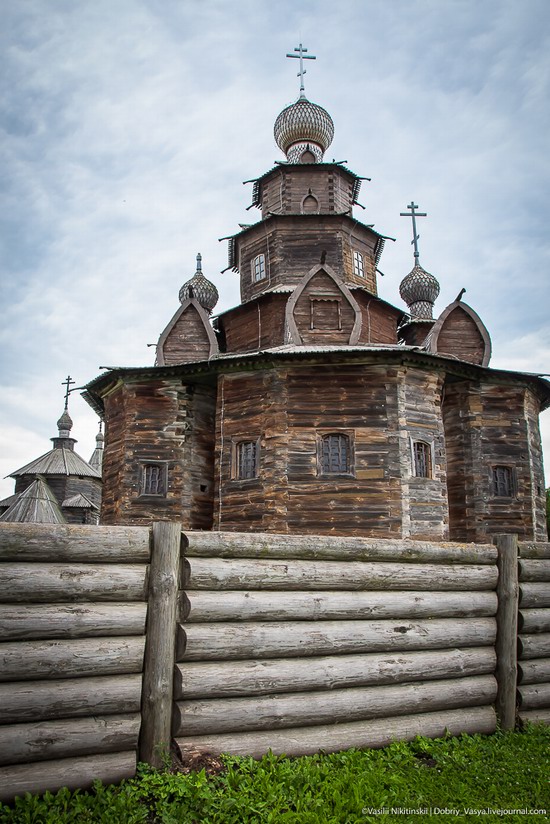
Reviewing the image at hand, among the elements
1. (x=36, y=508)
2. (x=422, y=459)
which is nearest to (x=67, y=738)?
(x=422, y=459)

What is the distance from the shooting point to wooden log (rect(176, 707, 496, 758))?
4125 millimetres

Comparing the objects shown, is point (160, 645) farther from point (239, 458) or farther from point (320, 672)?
point (239, 458)

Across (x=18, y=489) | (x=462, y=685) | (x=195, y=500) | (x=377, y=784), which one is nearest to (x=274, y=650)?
(x=377, y=784)

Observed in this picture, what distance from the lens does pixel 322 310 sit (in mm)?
18859

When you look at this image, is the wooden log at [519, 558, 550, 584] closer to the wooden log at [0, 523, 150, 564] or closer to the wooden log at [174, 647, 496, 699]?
the wooden log at [174, 647, 496, 699]

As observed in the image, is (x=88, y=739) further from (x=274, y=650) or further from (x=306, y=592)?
(x=306, y=592)

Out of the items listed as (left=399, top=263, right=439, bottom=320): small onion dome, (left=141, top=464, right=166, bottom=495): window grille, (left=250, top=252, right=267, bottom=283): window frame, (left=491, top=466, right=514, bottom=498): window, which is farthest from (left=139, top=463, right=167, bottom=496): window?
(left=399, top=263, right=439, bottom=320): small onion dome

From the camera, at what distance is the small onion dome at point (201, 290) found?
26.2 meters

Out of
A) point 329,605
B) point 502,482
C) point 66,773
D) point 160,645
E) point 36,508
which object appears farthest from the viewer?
point 36,508

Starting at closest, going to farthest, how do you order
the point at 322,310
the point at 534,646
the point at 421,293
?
1. the point at 534,646
2. the point at 322,310
3. the point at 421,293

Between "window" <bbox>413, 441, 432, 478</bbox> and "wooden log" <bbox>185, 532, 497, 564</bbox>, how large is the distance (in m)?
9.77

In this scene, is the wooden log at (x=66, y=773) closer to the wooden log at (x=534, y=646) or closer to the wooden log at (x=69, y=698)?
the wooden log at (x=69, y=698)

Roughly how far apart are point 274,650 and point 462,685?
6.72ft

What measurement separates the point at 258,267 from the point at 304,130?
740 cm
